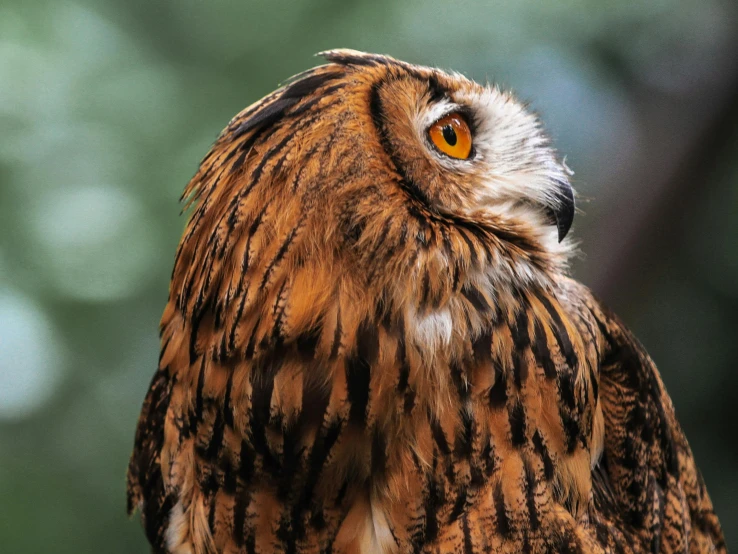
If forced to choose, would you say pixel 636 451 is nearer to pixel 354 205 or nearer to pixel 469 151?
pixel 469 151

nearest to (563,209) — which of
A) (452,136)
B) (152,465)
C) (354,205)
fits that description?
(452,136)

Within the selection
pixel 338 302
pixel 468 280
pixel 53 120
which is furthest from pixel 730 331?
pixel 53 120

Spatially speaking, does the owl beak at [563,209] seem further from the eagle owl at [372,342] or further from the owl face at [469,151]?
the eagle owl at [372,342]

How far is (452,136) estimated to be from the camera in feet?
3.73

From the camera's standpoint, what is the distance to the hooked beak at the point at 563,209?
4.16 feet

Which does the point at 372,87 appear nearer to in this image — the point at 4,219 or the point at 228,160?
the point at 228,160

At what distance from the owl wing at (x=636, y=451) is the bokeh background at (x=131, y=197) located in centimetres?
83

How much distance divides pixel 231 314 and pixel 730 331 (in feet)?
6.71

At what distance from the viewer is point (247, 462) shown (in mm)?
1062

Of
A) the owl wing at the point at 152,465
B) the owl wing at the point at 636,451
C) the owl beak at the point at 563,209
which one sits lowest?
the owl wing at the point at 636,451

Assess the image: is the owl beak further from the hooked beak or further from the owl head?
the owl head

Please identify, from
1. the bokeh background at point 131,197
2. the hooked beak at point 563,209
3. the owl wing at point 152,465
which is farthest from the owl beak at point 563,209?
the bokeh background at point 131,197

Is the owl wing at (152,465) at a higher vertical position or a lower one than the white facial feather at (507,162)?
lower

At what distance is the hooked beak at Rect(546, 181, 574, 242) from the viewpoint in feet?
4.16
